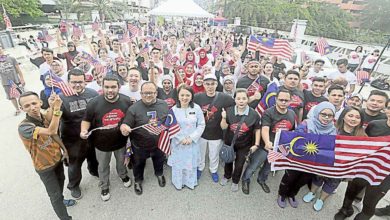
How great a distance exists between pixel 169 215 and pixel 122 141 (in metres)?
1.28

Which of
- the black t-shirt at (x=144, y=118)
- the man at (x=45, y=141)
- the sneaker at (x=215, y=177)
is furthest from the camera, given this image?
the sneaker at (x=215, y=177)

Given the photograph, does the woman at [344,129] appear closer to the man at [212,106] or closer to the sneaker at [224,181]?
the sneaker at [224,181]

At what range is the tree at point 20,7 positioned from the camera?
80.7 ft

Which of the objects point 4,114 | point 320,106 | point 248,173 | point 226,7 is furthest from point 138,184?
point 226,7

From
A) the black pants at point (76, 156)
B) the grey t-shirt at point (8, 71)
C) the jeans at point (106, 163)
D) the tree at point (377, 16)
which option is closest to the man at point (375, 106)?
the jeans at point (106, 163)

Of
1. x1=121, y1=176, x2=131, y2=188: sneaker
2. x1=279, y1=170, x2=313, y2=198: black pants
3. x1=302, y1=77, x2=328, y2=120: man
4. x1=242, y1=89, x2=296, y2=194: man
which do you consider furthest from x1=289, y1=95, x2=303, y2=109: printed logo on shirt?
x1=121, y1=176, x2=131, y2=188: sneaker

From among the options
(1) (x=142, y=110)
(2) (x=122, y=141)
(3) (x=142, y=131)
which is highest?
(1) (x=142, y=110)

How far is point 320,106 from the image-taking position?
2.85 m

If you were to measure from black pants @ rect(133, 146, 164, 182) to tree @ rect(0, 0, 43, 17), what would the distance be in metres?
30.4

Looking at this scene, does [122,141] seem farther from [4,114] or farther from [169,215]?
[4,114]

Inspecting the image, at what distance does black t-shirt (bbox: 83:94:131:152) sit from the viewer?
294 cm

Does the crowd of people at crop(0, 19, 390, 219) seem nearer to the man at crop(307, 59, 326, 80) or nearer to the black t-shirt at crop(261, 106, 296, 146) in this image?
the black t-shirt at crop(261, 106, 296, 146)

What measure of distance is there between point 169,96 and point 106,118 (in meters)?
1.26

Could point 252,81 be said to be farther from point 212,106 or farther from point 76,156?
point 76,156
